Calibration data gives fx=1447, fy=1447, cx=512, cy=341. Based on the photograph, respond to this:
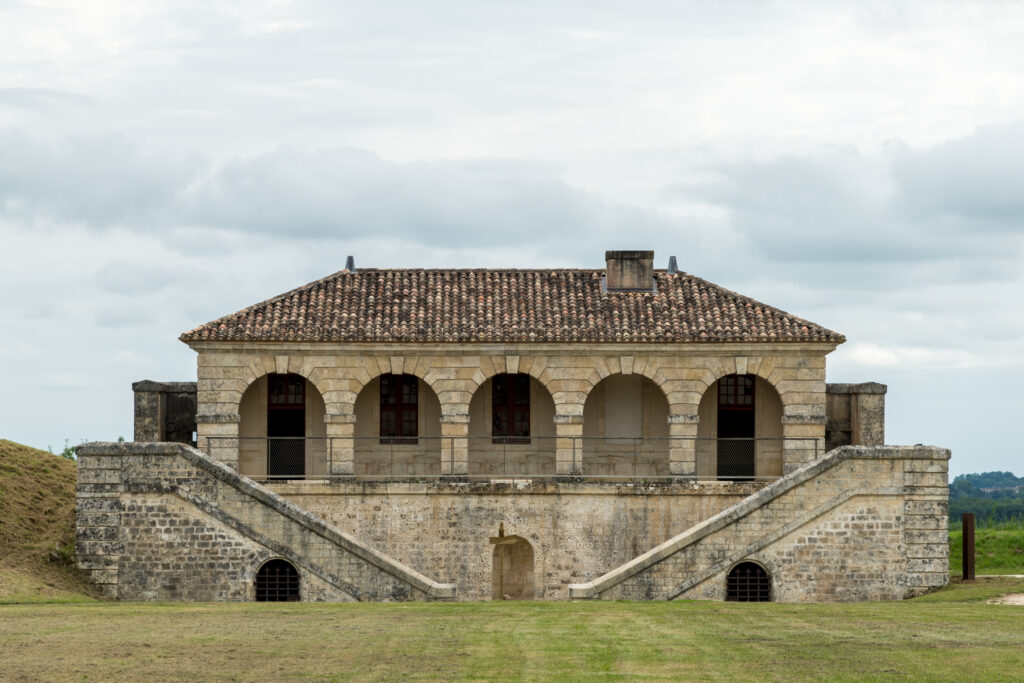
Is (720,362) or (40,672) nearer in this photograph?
(40,672)

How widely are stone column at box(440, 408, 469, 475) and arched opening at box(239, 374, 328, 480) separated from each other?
2837 millimetres

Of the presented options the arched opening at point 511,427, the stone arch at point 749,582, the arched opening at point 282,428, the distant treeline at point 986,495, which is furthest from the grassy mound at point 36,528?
the distant treeline at point 986,495

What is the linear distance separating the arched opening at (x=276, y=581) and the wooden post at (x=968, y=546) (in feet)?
46.7

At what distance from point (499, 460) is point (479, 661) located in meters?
17.5

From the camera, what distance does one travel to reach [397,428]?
115 ft

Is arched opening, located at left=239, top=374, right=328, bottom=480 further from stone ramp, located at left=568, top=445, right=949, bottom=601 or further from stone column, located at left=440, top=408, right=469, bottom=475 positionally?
stone ramp, located at left=568, top=445, right=949, bottom=601

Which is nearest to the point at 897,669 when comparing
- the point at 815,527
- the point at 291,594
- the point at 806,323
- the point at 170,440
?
the point at 815,527

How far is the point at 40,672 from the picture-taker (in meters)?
16.7

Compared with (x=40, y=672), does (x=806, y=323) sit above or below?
above

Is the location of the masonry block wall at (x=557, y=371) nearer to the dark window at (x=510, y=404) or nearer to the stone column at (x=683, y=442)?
the stone column at (x=683, y=442)

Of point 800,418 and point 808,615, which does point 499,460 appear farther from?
point 808,615

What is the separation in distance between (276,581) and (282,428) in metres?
6.25

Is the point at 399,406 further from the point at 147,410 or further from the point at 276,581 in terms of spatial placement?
the point at 276,581

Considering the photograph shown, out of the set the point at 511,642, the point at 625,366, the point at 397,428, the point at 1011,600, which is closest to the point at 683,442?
the point at 625,366
